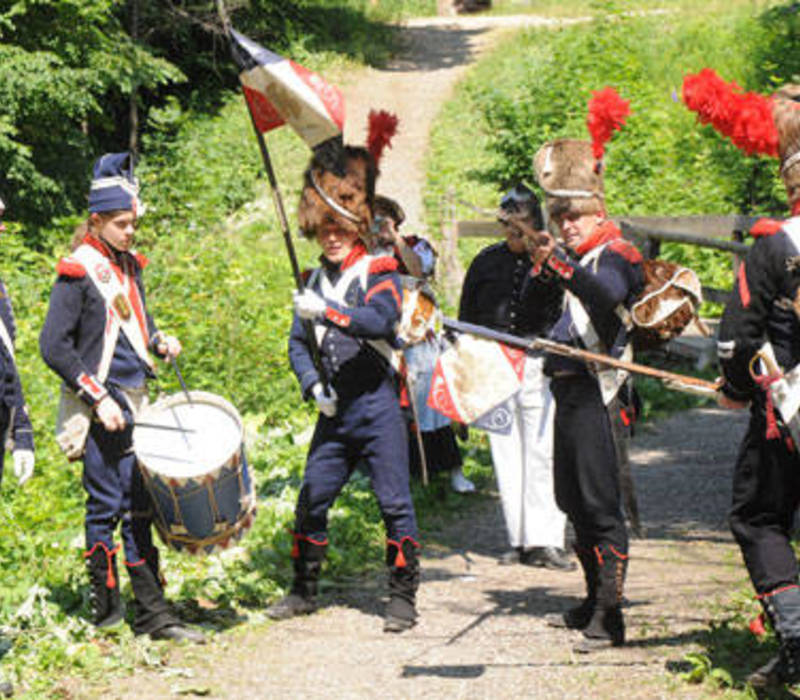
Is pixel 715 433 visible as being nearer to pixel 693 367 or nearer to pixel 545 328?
pixel 693 367

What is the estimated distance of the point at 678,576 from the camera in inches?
243

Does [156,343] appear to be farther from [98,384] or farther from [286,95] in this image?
[286,95]

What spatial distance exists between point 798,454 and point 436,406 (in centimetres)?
170

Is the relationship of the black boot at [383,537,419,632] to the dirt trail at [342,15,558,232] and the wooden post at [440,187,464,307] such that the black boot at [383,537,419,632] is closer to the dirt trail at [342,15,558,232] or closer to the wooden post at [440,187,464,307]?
the wooden post at [440,187,464,307]

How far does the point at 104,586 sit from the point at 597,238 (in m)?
2.58

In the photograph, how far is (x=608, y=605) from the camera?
5.07 m

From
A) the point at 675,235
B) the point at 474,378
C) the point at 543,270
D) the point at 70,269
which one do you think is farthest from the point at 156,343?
the point at 675,235

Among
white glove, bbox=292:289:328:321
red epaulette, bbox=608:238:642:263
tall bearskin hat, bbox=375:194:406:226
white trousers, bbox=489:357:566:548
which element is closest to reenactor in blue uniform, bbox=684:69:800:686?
red epaulette, bbox=608:238:642:263

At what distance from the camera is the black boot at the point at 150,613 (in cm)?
527

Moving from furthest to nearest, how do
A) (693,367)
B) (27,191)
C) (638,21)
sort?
(638,21) → (27,191) → (693,367)

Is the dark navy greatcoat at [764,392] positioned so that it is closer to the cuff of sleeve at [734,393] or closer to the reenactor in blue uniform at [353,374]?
the cuff of sleeve at [734,393]

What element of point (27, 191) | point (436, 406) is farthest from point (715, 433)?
point (27, 191)

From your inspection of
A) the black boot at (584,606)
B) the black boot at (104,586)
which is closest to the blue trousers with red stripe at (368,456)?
the black boot at (584,606)

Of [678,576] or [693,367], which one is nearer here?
[678,576]
